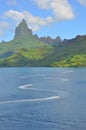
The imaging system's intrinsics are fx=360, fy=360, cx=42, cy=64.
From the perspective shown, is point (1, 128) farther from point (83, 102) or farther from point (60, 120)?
point (83, 102)

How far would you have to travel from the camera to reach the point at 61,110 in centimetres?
10194

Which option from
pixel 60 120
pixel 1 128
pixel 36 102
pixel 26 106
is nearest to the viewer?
Result: pixel 1 128

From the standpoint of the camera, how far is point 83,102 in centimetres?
11688

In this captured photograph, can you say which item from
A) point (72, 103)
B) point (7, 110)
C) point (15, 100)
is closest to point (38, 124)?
point (7, 110)

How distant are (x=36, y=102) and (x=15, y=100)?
900 cm

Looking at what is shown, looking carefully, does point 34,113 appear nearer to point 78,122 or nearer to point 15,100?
point 78,122

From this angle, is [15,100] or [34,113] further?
[15,100]

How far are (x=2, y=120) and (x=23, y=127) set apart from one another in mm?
8725

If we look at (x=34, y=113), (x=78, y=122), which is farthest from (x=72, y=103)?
(x=78, y=122)

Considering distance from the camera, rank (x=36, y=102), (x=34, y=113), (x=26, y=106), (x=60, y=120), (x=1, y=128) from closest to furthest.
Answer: (x=1, y=128)
(x=60, y=120)
(x=34, y=113)
(x=26, y=106)
(x=36, y=102)

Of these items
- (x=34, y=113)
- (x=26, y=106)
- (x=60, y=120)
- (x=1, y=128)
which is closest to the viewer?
(x=1, y=128)

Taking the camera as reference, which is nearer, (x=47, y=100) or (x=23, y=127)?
(x=23, y=127)

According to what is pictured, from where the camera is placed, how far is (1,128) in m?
81.2

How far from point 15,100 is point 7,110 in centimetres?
2078
